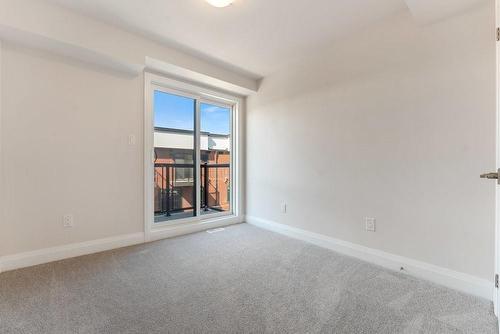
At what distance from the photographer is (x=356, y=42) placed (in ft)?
7.74

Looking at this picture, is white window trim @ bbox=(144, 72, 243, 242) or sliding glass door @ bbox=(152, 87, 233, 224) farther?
sliding glass door @ bbox=(152, 87, 233, 224)

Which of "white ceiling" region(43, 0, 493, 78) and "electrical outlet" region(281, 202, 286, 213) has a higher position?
Answer: "white ceiling" region(43, 0, 493, 78)

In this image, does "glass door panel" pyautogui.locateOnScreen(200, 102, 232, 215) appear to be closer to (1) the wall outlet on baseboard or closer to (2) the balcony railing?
(2) the balcony railing

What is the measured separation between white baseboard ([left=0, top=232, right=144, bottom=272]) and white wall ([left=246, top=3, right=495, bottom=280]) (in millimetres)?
1986

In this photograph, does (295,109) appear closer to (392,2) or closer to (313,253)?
(392,2)

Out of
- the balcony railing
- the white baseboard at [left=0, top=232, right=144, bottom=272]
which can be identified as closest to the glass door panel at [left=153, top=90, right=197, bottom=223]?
the balcony railing

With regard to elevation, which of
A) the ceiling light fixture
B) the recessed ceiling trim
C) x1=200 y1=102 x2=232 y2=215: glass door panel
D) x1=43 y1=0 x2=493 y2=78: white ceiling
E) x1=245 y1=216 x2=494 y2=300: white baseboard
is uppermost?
x1=43 y1=0 x2=493 y2=78: white ceiling

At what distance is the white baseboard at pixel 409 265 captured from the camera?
5.47ft

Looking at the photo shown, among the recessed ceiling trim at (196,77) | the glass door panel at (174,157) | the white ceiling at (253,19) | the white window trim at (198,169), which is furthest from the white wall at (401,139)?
the glass door panel at (174,157)

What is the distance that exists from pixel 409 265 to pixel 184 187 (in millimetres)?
2863

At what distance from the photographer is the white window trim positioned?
2.80 metres

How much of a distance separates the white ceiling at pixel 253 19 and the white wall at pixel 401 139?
7.2 inches

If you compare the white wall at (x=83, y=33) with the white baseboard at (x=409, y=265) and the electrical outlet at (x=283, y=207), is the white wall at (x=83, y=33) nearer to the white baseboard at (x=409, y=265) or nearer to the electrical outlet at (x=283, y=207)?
the electrical outlet at (x=283, y=207)

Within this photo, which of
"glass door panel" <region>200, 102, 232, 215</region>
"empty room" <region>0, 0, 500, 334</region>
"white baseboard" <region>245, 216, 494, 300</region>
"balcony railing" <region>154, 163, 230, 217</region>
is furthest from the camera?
"glass door panel" <region>200, 102, 232, 215</region>
